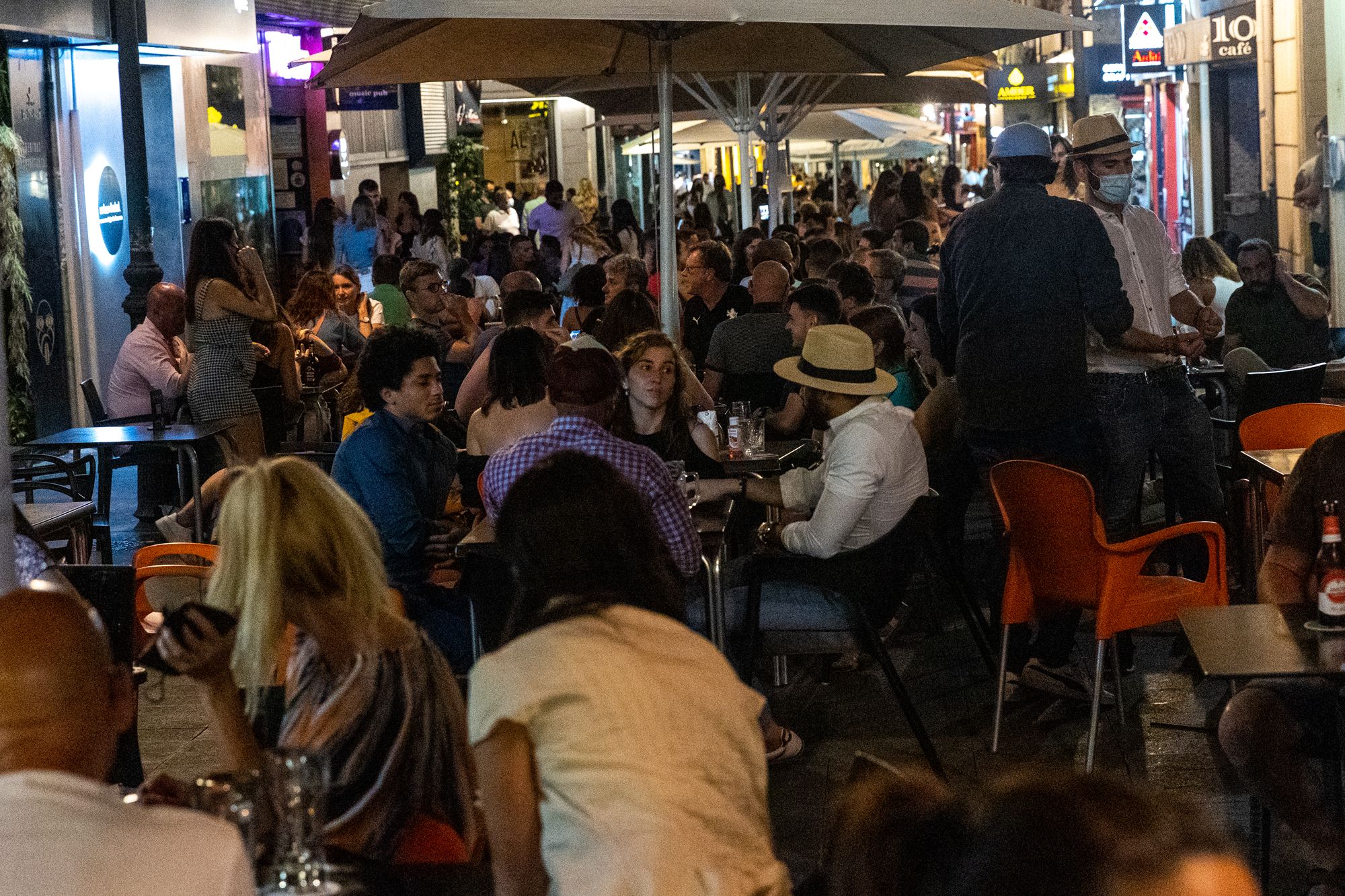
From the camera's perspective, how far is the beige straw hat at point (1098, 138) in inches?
294

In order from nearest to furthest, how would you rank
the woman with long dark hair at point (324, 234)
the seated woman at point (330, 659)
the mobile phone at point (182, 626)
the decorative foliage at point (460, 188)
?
the mobile phone at point (182, 626) → the seated woman at point (330, 659) → the woman with long dark hair at point (324, 234) → the decorative foliage at point (460, 188)

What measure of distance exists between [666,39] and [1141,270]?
9.64 feet

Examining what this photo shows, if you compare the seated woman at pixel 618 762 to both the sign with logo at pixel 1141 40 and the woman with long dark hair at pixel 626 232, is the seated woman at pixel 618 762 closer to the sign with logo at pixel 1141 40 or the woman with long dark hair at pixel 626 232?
the woman with long dark hair at pixel 626 232

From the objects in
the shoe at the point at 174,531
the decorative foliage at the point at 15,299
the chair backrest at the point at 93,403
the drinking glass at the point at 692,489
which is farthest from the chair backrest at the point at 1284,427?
the decorative foliage at the point at 15,299

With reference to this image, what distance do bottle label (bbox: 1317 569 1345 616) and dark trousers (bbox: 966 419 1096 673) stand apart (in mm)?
2506

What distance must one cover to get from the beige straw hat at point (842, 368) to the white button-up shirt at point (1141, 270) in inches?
56.3

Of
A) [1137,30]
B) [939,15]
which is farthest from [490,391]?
[1137,30]

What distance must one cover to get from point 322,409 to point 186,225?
7006 mm

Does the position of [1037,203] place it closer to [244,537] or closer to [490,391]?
[490,391]

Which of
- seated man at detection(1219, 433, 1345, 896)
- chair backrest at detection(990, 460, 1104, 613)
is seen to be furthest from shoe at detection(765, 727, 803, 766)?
seated man at detection(1219, 433, 1345, 896)

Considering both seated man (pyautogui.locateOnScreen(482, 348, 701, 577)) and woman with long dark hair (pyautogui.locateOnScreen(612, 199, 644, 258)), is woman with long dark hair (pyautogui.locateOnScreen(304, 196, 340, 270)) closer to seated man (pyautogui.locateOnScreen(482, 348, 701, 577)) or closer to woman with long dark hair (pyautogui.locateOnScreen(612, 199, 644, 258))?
woman with long dark hair (pyautogui.locateOnScreen(612, 199, 644, 258))

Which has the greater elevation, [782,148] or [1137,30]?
[1137,30]

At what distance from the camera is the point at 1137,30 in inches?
1030

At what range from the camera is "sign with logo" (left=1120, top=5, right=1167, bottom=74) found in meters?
26.0
